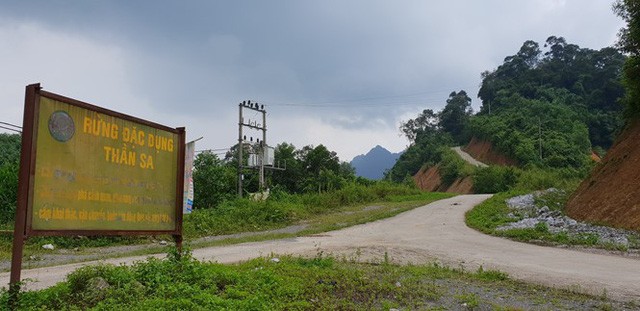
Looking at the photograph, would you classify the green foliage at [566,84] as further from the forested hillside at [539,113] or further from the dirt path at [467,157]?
the dirt path at [467,157]

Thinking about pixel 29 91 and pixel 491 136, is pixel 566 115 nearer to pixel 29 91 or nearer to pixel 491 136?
pixel 491 136

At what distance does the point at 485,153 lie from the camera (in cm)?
6969

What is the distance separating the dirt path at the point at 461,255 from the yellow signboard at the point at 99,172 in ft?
8.06

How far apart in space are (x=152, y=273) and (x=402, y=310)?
3.02m

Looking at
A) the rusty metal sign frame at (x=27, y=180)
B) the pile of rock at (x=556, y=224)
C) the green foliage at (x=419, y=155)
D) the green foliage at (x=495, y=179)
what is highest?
the green foliage at (x=419, y=155)

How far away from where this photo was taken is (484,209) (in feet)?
82.1

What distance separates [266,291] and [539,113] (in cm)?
6511

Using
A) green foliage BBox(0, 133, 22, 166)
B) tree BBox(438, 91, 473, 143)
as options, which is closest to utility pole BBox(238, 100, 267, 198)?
green foliage BBox(0, 133, 22, 166)

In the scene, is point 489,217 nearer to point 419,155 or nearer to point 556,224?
point 556,224

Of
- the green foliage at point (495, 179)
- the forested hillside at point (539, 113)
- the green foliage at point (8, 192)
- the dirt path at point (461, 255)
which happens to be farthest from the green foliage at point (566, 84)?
the green foliage at point (8, 192)

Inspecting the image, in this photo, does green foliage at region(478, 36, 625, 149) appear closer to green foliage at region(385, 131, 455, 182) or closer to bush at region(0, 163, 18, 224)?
green foliage at region(385, 131, 455, 182)

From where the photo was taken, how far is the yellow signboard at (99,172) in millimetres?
5035

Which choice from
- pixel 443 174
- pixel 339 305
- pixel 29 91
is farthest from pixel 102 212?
pixel 443 174

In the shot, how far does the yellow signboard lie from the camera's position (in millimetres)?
5035
